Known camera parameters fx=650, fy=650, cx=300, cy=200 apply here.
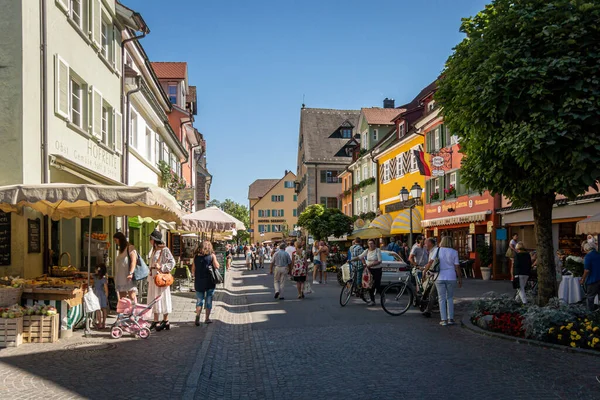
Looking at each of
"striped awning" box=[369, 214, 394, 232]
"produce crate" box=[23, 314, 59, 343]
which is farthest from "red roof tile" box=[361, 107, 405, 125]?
"produce crate" box=[23, 314, 59, 343]

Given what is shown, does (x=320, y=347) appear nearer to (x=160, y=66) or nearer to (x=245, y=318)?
(x=245, y=318)

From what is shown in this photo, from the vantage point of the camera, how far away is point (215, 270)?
1269cm

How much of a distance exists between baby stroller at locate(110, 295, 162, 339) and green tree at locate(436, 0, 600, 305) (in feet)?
22.2

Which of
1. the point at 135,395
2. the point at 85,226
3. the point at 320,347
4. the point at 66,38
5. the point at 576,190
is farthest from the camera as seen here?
the point at 85,226

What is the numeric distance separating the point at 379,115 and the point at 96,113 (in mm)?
36311

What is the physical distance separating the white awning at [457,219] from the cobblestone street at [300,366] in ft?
57.7

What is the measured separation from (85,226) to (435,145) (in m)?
22.0

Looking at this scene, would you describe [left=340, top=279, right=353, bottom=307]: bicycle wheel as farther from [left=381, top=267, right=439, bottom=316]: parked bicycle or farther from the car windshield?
the car windshield

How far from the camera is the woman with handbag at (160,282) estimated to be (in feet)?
39.1

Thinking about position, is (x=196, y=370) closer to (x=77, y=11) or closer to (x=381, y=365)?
(x=381, y=365)

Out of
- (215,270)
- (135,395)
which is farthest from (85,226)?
(135,395)

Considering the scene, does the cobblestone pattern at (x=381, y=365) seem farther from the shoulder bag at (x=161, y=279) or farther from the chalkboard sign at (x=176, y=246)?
the chalkboard sign at (x=176, y=246)

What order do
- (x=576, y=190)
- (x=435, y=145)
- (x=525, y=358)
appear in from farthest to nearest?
(x=435, y=145)
(x=576, y=190)
(x=525, y=358)

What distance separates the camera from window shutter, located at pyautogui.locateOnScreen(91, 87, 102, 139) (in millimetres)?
16875
